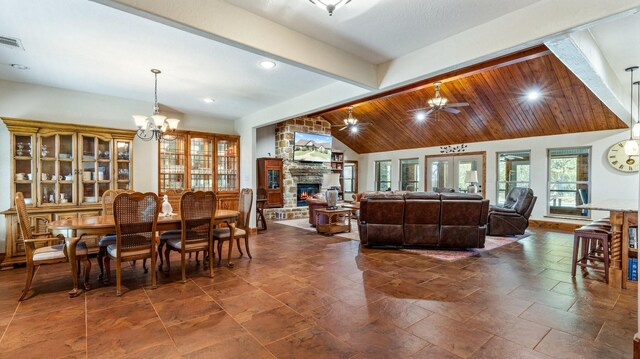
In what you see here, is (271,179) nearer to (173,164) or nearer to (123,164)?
(173,164)

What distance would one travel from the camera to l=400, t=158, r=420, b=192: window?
1025 cm

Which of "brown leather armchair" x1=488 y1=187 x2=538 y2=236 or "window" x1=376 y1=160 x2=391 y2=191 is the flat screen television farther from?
"brown leather armchair" x1=488 y1=187 x2=538 y2=236

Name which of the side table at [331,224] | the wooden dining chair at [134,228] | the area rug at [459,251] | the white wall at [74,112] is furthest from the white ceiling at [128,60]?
the area rug at [459,251]

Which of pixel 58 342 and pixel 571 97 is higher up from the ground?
pixel 571 97

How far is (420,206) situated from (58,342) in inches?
177

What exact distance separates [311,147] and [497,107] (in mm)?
5028

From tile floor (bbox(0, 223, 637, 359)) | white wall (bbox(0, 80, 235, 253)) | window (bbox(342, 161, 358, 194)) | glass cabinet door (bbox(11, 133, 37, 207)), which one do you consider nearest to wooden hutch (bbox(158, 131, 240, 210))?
white wall (bbox(0, 80, 235, 253))

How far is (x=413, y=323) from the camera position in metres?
2.41

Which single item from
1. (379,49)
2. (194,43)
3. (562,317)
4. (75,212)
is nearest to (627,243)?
(562,317)

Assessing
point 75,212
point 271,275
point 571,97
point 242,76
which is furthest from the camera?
point 571,97

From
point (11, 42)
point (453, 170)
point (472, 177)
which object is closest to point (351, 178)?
point (453, 170)

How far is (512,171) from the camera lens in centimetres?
828

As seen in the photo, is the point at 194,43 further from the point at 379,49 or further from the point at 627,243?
the point at 627,243

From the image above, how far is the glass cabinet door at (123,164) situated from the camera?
4.95 metres
